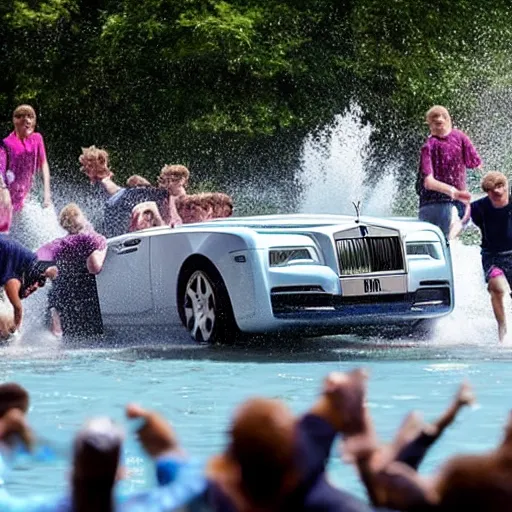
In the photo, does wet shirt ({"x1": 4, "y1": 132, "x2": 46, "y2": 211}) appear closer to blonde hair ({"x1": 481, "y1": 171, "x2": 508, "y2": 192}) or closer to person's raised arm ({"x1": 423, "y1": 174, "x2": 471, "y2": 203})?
person's raised arm ({"x1": 423, "y1": 174, "x2": 471, "y2": 203})

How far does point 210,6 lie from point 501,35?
6711mm

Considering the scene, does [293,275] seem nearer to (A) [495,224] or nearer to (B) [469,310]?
(A) [495,224]

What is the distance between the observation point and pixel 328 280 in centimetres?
1344

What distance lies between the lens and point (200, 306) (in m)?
14.0

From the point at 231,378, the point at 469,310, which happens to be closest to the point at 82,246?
the point at 231,378

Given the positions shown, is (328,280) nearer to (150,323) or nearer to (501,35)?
(150,323)

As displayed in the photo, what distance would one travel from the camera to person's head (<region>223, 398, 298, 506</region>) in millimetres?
3559

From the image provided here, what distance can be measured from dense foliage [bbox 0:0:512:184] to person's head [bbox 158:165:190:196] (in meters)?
25.1

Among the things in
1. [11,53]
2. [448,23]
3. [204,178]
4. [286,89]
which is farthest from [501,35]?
[11,53]

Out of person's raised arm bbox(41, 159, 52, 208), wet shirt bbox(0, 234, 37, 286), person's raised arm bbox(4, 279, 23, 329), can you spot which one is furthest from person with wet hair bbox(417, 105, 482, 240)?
person's raised arm bbox(4, 279, 23, 329)

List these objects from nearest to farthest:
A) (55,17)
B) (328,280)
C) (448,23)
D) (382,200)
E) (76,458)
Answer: (76,458)
(328,280)
(382,200)
(55,17)
(448,23)

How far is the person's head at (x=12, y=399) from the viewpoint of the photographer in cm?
435

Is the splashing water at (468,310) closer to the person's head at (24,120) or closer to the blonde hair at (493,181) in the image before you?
the blonde hair at (493,181)

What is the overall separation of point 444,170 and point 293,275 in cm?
292
